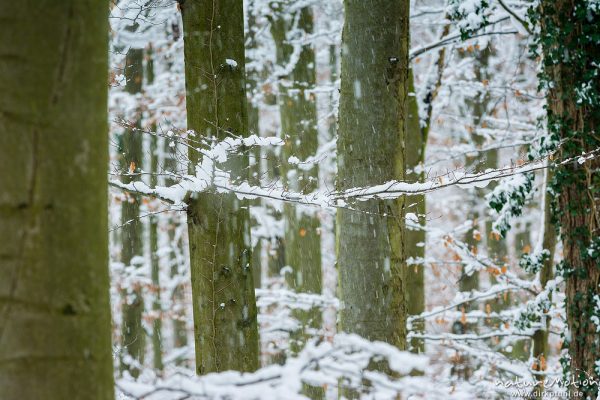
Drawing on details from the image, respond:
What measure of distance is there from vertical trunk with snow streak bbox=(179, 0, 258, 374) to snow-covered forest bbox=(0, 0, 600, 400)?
1 centimetres

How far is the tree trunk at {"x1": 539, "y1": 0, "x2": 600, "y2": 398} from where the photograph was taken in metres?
6.39

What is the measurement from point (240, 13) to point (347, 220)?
5.70 feet

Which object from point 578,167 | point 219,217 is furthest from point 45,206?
point 578,167

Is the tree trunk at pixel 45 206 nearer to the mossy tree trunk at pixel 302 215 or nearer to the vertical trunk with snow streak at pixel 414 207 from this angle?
the vertical trunk with snow streak at pixel 414 207

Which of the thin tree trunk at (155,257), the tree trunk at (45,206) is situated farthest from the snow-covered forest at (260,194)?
A: the thin tree trunk at (155,257)

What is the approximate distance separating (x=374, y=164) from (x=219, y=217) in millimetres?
1295

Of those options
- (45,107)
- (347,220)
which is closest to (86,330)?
(45,107)

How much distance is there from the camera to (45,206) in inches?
72.7

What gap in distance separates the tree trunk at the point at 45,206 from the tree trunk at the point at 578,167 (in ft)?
18.2

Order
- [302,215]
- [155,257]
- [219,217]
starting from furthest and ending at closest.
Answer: [155,257] → [302,215] → [219,217]

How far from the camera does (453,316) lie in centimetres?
878

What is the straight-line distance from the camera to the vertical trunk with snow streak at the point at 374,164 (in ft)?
15.7

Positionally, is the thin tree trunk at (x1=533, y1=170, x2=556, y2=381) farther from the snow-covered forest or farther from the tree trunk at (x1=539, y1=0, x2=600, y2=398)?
the tree trunk at (x1=539, y1=0, x2=600, y2=398)

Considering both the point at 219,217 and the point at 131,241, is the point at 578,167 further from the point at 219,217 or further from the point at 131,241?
the point at 131,241
